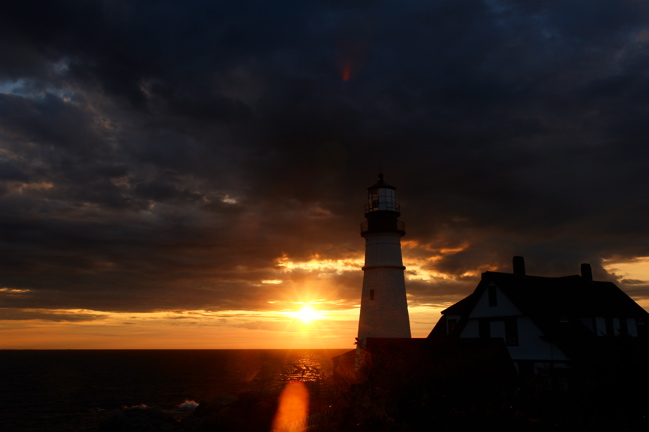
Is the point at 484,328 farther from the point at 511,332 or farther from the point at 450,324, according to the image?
the point at 450,324

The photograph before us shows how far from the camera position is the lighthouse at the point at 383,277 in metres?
32.8

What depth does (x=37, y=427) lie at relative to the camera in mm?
42969

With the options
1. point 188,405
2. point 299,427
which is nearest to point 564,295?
point 299,427

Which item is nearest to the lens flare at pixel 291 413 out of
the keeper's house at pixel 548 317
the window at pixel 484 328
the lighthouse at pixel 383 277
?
the lighthouse at pixel 383 277

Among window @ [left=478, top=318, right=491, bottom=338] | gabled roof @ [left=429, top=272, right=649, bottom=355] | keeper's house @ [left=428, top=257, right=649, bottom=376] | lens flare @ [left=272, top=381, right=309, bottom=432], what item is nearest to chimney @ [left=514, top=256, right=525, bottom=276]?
keeper's house @ [left=428, top=257, right=649, bottom=376]

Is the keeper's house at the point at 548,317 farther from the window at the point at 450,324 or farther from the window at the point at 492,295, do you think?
the window at the point at 450,324

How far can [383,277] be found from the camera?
33.2 meters

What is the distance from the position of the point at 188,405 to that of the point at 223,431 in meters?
32.0

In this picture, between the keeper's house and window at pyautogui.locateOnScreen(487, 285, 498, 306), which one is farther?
window at pyautogui.locateOnScreen(487, 285, 498, 306)

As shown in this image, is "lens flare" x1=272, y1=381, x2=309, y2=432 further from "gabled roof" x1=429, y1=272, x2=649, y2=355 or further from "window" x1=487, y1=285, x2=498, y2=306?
"window" x1=487, y1=285, x2=498, y2=306

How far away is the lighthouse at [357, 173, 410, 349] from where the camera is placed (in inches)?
1289

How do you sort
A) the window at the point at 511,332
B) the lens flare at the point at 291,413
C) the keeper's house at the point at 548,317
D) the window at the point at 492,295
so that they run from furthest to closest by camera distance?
the window at the point at 492,295, the window at the point at 511,332, the keeper's house at the point at 548,317, the lens flare at the point at 291,413

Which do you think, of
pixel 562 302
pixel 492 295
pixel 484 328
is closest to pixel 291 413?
Answer: pixel 484 328

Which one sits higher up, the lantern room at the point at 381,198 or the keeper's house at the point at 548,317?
the lantern room at the point at 381,198
